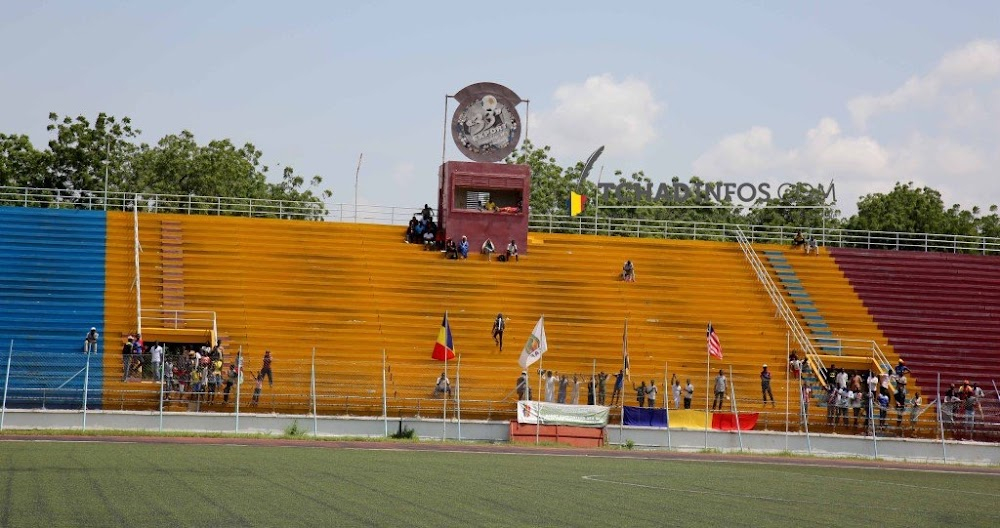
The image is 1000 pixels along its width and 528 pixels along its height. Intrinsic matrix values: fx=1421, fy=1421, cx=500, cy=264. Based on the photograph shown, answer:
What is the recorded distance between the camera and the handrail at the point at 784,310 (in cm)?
4653

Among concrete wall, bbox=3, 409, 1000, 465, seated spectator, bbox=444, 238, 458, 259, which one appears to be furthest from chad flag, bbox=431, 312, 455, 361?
seated spectator, bbox=444, 238, 458, 259

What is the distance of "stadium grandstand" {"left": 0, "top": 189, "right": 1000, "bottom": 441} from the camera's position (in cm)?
3900

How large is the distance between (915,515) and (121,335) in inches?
1171

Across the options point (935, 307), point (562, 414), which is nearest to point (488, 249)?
point (562, 414)

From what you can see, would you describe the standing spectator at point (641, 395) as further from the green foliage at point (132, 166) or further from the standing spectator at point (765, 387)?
the green foliage at point (132, 166)

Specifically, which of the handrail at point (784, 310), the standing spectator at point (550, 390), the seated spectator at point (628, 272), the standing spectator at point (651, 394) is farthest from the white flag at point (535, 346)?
the seated spectator at point (628, 272)

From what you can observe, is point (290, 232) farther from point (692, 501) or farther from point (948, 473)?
point (692, 501)

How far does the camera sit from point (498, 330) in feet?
150

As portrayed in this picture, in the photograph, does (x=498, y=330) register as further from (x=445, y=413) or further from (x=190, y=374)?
(x=190, y=374)

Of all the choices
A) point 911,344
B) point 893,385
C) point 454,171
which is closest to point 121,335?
point 454,171

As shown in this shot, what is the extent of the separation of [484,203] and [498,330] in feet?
32.0

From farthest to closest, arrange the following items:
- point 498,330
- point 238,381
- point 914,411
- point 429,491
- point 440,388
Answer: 1. point 498,330
2. point 914,411
3. point 440,388
4. point 238,381
5. point 429,491

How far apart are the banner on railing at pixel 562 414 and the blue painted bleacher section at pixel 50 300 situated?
11139 mm

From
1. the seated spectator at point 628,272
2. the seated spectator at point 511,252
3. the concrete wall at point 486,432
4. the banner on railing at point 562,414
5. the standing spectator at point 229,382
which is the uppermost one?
the seated spectator at point 511,252
